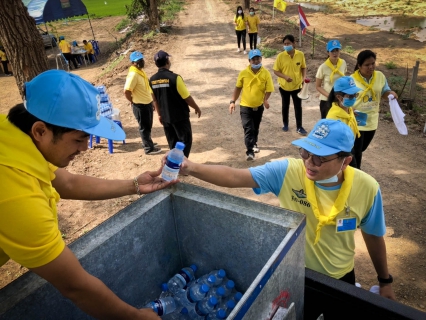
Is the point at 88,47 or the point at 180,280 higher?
the point at 180,280

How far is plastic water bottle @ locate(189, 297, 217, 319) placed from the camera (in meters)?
2.08

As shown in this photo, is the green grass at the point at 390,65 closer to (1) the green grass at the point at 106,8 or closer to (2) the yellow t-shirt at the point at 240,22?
(2) the yellow t-shirt at the point at 240,22

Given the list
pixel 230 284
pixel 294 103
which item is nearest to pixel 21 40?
pixel 230 284

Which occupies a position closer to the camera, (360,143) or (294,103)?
(360,143)

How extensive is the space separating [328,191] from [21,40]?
472 cm

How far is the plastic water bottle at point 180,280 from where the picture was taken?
2346mm

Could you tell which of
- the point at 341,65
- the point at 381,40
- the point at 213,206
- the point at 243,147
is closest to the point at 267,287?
the point at 213,206

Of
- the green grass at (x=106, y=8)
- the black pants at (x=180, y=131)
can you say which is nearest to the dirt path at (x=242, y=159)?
the black pants at (x=180, y=131)

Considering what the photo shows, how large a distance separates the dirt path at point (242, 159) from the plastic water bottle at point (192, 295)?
2482 mm

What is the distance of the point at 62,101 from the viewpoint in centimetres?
154

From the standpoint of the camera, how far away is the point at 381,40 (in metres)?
16.2

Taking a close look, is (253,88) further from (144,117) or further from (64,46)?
(64,46)

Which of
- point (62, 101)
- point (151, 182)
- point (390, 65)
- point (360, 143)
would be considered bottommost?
point (390, 65)

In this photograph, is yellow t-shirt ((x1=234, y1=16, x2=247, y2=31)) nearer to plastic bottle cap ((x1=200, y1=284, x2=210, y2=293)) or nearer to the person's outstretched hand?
the person's outstretched hand
